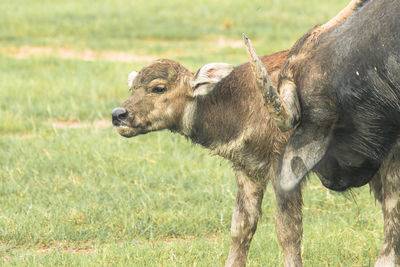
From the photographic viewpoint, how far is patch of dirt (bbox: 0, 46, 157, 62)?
1584cm

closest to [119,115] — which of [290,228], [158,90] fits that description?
[158,90]

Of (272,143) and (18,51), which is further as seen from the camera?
(18,51)

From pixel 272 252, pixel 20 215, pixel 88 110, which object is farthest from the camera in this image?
pixel 88 110

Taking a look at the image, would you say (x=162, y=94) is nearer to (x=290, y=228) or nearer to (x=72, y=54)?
(x=290, y=228)

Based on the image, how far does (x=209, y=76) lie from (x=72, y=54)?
10483mm

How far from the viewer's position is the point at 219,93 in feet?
21.2

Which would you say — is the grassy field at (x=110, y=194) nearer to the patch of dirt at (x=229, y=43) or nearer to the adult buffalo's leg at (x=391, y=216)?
the adult buffalo's leg at (x=391, y=216)

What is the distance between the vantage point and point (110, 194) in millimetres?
8227

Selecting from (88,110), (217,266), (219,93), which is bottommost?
(217,266)

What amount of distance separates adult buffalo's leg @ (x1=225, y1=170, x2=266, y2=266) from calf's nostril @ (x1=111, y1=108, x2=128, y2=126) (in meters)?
1.07

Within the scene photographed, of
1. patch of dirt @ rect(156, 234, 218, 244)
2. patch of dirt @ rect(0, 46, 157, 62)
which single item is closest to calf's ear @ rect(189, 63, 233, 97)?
patch of dirt @ rect(156, 234, 218, 244)

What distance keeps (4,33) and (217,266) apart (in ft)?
41.2

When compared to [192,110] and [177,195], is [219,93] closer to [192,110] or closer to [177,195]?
[192,110]

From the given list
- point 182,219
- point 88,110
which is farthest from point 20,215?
point 88,110
